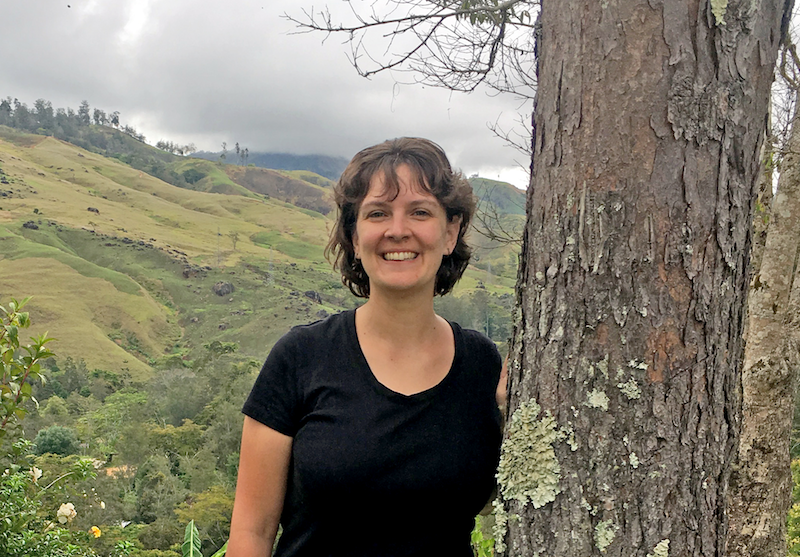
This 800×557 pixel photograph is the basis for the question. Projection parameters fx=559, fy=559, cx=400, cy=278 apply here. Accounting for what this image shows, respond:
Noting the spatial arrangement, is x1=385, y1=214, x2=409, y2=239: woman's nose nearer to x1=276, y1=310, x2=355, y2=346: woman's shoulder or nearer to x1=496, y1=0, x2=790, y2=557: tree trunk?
x1=276, y1=310, x2=355, y2=346: woman's shoulder

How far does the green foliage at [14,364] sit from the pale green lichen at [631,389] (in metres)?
2.31

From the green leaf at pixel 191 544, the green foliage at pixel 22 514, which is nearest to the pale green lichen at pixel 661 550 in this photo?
the green foliage at pixel 22 514

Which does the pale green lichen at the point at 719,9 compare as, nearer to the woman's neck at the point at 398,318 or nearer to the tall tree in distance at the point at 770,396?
the woman's neck at the point at 398,318

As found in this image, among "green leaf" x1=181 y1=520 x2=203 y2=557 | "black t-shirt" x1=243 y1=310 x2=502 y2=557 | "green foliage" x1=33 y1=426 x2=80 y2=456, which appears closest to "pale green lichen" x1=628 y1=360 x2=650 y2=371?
"black t-shirt" x1=243 y1=310 x2=502 y2=557

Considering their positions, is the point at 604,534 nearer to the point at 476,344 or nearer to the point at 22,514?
the point at 476,344

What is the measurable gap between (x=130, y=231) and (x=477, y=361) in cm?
8679

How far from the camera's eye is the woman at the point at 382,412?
4.47ft

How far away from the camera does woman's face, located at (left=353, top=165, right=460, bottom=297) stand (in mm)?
1460

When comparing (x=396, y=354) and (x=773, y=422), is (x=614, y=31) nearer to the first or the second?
(x=396, y=354)

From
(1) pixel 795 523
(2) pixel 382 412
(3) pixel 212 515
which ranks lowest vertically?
(3) pixel 212 515

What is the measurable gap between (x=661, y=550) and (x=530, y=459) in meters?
0.27

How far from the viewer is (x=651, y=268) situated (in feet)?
3.34

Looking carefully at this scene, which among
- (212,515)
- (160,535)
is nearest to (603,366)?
(212,515)

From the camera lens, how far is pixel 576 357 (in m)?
1.07
